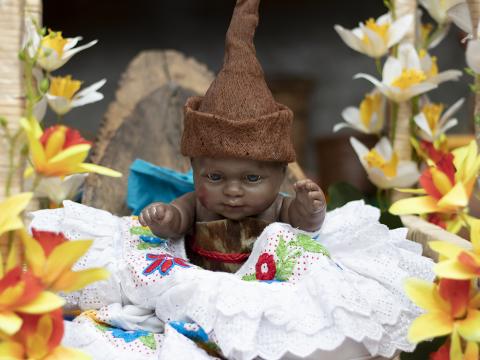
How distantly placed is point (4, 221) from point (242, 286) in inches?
9.2

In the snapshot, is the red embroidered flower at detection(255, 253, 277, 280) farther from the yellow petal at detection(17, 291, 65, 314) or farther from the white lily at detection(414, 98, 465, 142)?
the white lily at detection(414, 98, 465, 142)

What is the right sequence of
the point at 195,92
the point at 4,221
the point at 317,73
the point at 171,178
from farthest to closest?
1. the point at 317,73
2. the point at 195,92
3. the point at 171,178
4. the point at 4,221

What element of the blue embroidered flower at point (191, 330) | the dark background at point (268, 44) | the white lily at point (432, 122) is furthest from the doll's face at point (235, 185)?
the dark background at point (268, 44)

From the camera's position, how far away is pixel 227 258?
0.88 meters

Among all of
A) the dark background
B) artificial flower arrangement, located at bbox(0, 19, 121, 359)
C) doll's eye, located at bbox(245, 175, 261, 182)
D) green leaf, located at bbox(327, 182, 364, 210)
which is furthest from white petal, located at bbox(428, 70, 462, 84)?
the dark background

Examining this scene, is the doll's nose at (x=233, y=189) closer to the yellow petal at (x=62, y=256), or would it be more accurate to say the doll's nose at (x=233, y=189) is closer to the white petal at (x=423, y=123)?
the yellow petal at (x=62, y=256)

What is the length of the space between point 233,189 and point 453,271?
0.30 meters

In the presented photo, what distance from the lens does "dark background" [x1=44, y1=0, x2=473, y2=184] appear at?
237 centimetres

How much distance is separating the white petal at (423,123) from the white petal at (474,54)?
1.04ft

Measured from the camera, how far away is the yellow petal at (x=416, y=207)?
67 cm

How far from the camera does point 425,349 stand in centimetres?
88

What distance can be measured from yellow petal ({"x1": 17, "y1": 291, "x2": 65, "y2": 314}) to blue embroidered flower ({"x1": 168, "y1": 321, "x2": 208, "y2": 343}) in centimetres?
20

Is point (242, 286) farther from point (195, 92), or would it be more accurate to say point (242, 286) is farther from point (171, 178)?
point (195, 92)

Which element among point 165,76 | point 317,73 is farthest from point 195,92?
point 317,73
